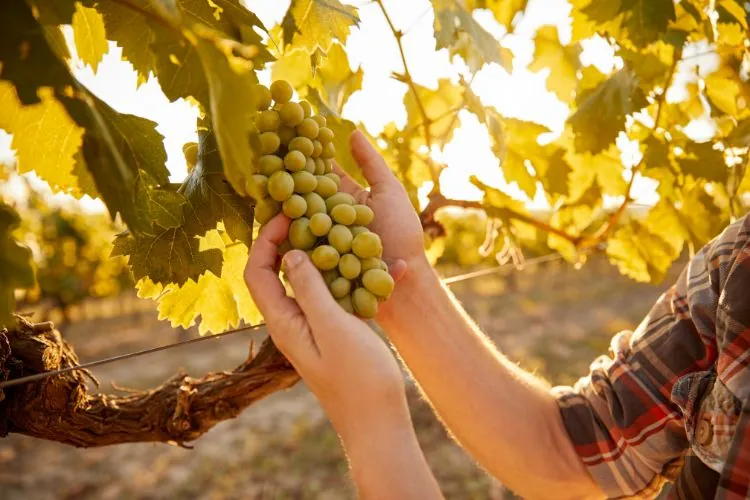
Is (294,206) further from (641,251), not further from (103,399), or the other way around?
(641,251)

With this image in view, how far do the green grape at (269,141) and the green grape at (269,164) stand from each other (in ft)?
0.04

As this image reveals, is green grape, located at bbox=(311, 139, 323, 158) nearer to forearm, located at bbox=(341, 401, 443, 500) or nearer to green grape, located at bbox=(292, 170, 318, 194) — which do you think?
green grape, located at bbox=(292, 170, 318, 194)

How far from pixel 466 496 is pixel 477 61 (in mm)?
4473

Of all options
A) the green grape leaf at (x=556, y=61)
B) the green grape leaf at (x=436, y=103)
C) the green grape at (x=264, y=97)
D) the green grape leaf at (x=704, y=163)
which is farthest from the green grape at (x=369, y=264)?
the green grape leaf at (x=556, y=61)

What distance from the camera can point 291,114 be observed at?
1087mm

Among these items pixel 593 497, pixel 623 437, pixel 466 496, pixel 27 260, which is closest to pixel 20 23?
pixel 27 260

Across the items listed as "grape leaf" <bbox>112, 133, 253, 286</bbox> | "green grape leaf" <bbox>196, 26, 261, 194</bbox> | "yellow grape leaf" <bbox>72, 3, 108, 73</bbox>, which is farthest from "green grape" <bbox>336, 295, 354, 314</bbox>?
"yellow grape leaf" <bbox>72, 3, 108, 73</bbox>

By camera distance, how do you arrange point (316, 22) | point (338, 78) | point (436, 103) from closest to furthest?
1. point (316, 22)
2. point (338, 78)
3. point (436, 103)

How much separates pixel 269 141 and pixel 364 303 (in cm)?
30

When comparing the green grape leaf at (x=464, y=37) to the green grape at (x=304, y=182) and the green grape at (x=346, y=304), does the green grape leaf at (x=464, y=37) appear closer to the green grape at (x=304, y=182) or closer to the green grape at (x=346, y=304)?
the green grape at (x=304, y=182)

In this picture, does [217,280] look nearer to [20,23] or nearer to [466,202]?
[20,23]

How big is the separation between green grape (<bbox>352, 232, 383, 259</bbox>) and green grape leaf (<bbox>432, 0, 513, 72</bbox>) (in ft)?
2.15

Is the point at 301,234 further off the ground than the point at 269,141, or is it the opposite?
the point at 269,141

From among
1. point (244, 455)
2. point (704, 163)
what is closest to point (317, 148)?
point (704, 163)
